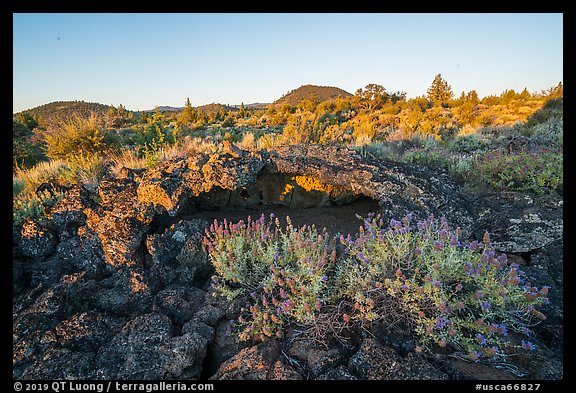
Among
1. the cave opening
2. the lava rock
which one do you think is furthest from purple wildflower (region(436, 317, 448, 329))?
the lava rock

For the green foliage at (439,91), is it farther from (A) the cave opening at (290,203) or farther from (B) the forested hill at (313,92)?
(B) the forested hill at (313,92)

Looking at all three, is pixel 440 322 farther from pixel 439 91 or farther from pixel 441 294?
pixel 439 91

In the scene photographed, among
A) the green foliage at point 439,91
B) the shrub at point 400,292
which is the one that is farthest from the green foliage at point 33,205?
the green foliage at point 439,91

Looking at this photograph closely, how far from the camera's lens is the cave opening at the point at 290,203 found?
4.36 meters

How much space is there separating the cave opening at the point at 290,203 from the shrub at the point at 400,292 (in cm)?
118

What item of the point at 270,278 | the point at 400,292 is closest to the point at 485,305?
the point at 400,292

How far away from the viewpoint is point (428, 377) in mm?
2023

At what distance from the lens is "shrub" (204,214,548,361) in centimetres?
236

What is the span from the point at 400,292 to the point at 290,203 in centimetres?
230

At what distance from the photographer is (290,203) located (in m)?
4.64

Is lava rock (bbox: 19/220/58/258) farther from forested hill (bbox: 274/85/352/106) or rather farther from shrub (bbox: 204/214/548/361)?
forested hill (bbox: 274/85/352/106)
